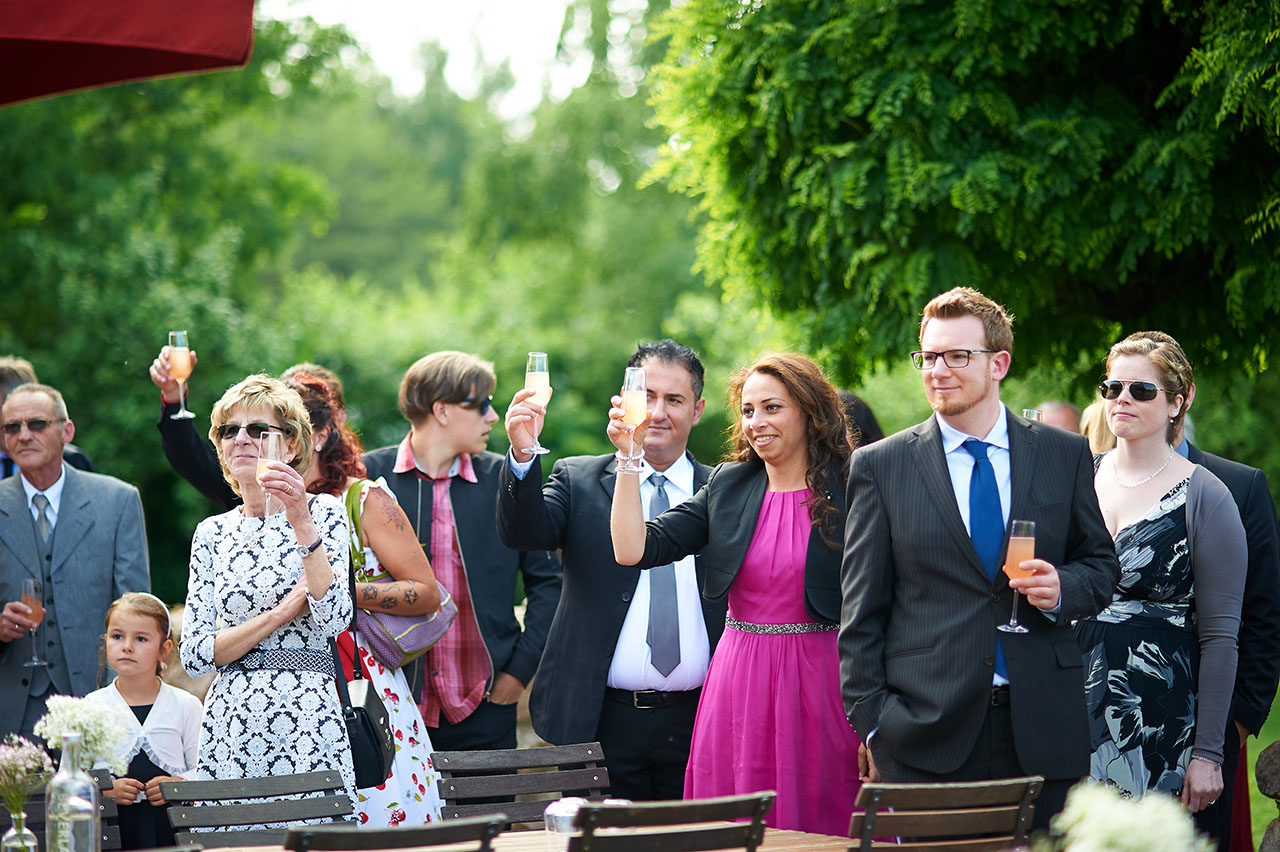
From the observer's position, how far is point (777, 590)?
4.45 meters

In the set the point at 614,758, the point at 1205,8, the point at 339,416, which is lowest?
the point at 614,758

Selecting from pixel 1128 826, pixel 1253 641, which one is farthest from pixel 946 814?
pixel 1253 641

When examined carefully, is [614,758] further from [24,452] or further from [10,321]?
[10,321]

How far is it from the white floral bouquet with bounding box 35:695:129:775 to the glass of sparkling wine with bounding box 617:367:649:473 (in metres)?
1.75

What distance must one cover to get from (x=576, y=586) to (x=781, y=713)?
1.04m

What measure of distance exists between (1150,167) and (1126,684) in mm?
2259

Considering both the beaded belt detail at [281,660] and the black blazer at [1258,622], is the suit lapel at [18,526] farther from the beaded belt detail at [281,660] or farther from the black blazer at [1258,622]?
the black blazer at [1258,622]

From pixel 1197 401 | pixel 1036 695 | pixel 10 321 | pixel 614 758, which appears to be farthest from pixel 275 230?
pixel 1036 695

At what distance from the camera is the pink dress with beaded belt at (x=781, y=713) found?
14.3 feet

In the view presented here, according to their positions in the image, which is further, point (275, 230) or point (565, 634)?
point (275, 230)

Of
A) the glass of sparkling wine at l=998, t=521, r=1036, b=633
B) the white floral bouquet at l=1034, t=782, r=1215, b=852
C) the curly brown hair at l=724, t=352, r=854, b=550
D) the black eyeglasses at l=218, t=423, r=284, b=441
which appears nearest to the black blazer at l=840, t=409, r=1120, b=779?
the glass of sparkling wine at l=998, t=521, r=1036, b=633

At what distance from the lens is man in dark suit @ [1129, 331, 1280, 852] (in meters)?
4.80

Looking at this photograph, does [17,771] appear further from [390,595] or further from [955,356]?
[955,356]

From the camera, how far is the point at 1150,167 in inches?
215
